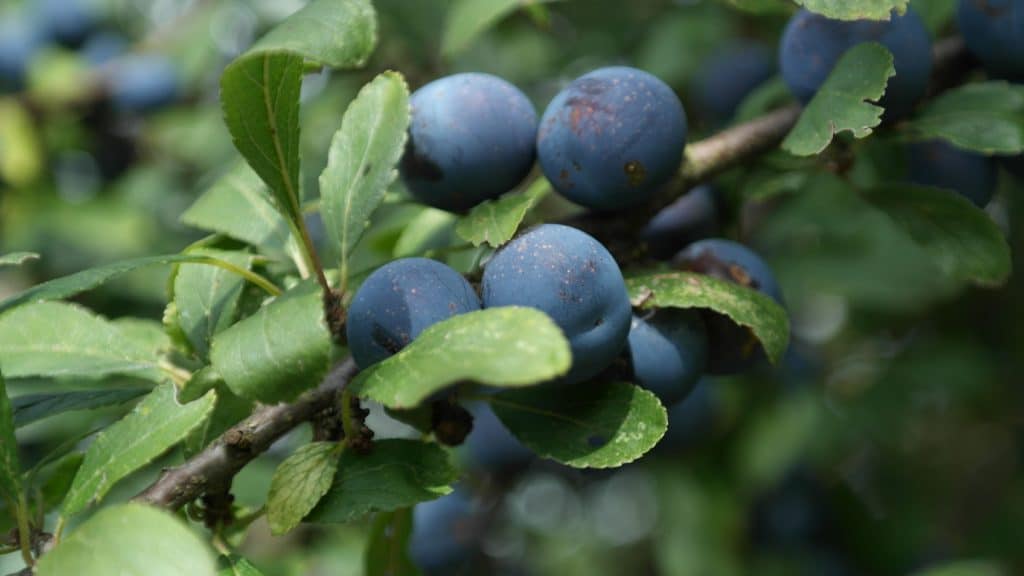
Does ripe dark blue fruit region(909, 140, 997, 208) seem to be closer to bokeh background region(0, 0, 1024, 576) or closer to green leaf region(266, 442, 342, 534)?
bokeh background region(0, 0, 1024, 576)

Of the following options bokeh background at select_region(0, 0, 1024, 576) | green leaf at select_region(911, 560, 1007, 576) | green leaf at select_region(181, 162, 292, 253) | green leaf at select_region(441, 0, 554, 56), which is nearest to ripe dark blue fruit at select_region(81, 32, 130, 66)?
bokeh background at select_region(0, 0, 1024, 576)

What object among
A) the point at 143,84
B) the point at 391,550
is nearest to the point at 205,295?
the point at 391,550

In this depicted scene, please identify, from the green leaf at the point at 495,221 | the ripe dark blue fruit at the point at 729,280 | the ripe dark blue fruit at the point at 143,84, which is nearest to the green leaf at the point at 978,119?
the ripe dark blue fruit at the point at 729,280

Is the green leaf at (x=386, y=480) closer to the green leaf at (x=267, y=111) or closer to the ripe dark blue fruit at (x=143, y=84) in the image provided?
the green leaf at (x=267, y=111)

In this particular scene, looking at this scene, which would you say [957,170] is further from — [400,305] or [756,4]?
[400,305]

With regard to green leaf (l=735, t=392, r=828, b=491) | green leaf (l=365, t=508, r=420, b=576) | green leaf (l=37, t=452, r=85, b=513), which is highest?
green leaf (l=37, t=452, r=85, b=513)

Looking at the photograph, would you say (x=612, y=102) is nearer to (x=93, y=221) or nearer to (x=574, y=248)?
(x=574, y=248)
